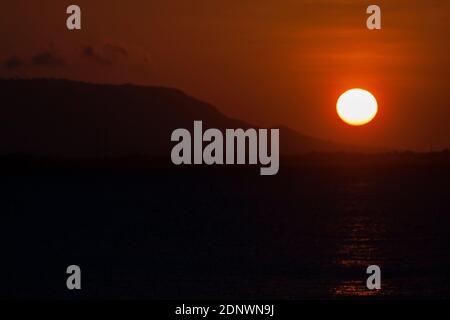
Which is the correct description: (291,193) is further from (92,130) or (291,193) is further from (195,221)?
(92,130)

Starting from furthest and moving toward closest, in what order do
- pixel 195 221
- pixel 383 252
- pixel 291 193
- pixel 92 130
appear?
pixel 92 130 → pixel 291 193 → pixel 195 221 → pixel 383 252

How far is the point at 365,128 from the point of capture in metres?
75.8

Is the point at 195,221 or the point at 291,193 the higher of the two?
the point at 291,193

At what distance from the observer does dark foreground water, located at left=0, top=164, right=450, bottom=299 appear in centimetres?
4419

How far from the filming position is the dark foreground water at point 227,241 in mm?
44188

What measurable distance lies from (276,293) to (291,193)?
85.9 metres

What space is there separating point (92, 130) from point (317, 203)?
7225 cm

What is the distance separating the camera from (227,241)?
70.4 meters

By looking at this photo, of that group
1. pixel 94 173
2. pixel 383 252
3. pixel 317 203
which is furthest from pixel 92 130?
pixel 383 252
